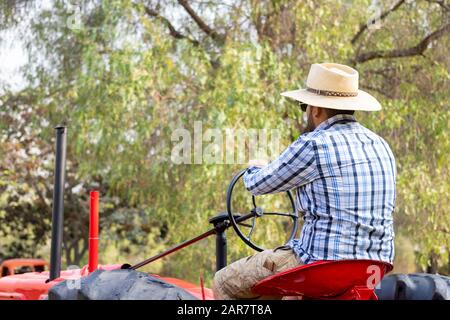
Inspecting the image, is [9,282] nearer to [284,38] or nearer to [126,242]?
[284,38]

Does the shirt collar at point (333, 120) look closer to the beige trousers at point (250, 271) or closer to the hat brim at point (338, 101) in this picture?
the hat brim at point (338, 101)

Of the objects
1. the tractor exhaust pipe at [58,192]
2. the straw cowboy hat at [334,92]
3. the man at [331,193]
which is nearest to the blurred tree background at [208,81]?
the tractor exhaust pipe at [58,192]

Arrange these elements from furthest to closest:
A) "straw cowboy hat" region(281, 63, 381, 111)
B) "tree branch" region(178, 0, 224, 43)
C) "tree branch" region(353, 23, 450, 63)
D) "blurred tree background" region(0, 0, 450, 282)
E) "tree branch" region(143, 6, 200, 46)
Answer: "tree branch" region(353, 23, 450, 63) → "tree branch" region(178, 0, 224, 43) → "tree branch" region(143, 6, 200, 46) → "blurred tree background" region(0, 0, 450, 282) → "straw cowboy hat" region(281, 63, 381, 111)

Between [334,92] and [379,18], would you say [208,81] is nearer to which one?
[379,18]

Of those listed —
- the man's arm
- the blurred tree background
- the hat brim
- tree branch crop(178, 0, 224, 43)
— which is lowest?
the man's arm

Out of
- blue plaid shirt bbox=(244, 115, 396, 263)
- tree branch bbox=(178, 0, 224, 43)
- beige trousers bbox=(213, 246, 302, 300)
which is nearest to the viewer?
blue plaid shirt bbox=(244, 115, 396, 263)

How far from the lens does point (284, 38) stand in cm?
962

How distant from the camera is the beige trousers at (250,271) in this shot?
321 centimetres

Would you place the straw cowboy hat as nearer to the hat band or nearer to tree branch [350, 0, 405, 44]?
the hat band

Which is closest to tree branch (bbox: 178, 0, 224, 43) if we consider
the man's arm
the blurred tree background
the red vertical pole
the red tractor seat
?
the blurred tree background

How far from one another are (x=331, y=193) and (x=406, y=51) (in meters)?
7.44

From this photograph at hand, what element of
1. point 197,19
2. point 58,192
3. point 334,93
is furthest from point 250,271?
point 197,19

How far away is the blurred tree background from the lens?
8.57 metres

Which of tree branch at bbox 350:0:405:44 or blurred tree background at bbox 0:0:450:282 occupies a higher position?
tree branch at bbox 350:0:405:44
